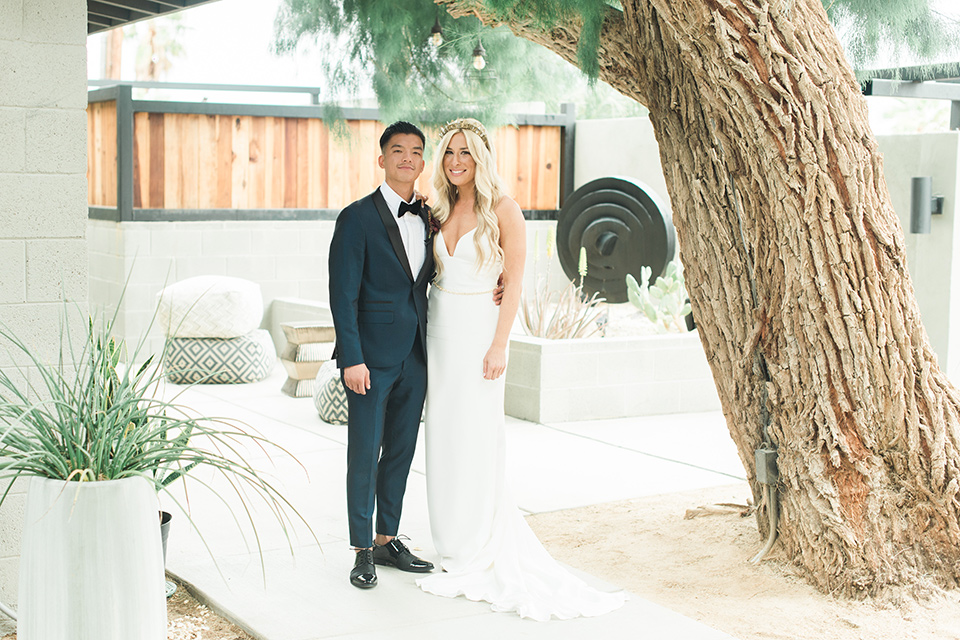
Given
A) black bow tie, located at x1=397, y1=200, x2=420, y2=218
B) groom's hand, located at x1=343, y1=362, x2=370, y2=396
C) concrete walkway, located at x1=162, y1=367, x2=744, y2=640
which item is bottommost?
concrete walkway, located at x1=162, y1=367, x2=744, y2=640

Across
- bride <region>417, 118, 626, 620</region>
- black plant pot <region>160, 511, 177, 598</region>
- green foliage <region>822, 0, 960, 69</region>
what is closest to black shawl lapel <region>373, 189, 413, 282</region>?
bride <region>417, 118, 626, 620</region>

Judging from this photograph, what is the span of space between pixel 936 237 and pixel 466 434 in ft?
18.4

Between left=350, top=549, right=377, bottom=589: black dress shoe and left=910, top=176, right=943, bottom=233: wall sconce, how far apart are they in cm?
586

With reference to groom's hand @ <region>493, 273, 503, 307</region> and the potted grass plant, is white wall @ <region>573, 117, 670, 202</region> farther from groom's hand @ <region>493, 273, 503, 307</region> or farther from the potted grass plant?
the potted grass plant

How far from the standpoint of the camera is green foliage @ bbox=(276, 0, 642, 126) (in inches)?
247

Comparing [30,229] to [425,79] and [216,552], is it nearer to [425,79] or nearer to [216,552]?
[216,552]

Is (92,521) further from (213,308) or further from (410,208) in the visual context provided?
(213,308)

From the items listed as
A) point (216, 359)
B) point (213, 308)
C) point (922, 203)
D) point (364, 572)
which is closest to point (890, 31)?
point (364, 572)

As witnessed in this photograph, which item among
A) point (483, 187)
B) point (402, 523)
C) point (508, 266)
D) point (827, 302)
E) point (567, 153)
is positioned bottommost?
point (402, 523)

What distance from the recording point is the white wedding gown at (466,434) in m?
3.99

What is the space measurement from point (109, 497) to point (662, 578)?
2274mm

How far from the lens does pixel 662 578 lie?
4.18m

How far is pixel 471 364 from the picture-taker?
402cm

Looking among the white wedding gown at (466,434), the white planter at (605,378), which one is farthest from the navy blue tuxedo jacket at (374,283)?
the white planter at (605,378)
